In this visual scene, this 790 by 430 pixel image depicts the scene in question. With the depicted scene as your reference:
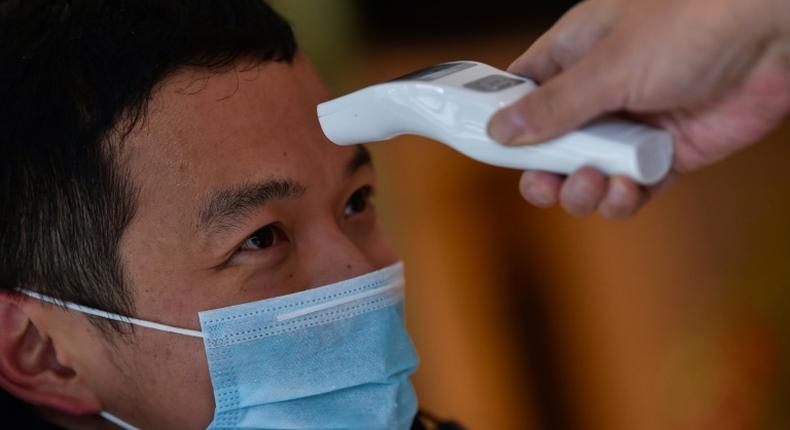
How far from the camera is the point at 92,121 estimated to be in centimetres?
128

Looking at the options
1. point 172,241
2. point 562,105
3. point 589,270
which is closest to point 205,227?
point 172,241

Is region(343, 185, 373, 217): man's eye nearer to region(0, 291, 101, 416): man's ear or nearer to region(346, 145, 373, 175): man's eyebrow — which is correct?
region(346, 145, 373, 175): man's eyebrow

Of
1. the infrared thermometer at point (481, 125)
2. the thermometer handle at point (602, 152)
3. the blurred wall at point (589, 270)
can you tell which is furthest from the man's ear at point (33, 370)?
the blurred wall at point (589, 270)

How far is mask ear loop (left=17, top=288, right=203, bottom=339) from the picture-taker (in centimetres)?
129

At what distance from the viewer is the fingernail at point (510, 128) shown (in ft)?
3.12

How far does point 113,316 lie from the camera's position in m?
1.30

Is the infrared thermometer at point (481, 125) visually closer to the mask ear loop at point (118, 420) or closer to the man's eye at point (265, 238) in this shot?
the man's eye at point (265, 238)

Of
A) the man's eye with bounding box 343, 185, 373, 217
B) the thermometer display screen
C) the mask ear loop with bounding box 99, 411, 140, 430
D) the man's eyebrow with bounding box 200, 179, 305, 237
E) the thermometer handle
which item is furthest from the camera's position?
the man's eye with bounding box 343, 185, 373, 217

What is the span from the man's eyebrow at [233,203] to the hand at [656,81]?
407mm

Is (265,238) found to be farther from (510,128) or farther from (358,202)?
(510,128)

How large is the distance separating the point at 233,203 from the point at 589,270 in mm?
1568

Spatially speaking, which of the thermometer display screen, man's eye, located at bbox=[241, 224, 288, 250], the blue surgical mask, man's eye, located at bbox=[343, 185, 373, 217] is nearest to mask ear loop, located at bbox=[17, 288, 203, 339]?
the blue surgical mask

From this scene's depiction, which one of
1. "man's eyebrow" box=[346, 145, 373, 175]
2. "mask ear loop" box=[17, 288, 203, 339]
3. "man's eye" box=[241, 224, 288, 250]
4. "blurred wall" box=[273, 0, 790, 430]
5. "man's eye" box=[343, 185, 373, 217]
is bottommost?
"blurred wall" box=[273, 0, 790, 430]

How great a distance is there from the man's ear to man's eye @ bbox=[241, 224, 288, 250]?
31 centimetres
